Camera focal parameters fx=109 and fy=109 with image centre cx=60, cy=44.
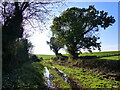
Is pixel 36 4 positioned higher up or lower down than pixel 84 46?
higher up

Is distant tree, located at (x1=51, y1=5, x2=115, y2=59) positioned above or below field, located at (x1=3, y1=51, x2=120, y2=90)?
above

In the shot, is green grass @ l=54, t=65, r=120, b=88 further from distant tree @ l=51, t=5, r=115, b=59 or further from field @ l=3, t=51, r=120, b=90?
distant tree @ l=51, t=5, r=115, b=59

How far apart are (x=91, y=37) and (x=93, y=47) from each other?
251cm

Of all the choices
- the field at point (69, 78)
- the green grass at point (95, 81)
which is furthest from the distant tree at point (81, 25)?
the green grass at point (95, 81)

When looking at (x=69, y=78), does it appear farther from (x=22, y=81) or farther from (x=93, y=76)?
(x=22, y=81)

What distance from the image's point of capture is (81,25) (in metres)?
24.9

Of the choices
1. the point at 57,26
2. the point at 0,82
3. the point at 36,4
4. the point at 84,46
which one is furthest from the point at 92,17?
the point at 0,82

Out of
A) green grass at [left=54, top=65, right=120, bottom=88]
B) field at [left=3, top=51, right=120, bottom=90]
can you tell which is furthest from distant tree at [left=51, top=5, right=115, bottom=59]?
green grass at [left=54, top=65, right=120, bottom=88]

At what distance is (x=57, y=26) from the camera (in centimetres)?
2886

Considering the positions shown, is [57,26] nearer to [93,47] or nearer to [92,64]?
[93,47]

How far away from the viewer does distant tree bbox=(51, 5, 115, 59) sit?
25.5 m

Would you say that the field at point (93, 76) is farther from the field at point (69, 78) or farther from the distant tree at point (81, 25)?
the distant tree at point (81, 25)

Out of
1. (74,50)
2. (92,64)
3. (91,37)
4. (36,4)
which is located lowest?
(92,64)

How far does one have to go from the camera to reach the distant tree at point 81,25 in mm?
25541
